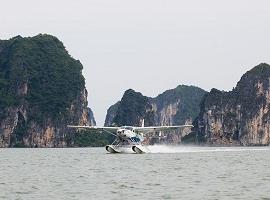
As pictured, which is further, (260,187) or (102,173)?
(102,173)

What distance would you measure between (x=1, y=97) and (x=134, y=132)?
Result: 121m

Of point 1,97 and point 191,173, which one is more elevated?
point 1,97

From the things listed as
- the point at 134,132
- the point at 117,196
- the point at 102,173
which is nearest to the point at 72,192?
the point at 117,196

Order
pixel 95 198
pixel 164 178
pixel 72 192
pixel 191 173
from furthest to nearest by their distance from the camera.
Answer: pixel 191 173 → pixel 164 178 → pixel 72 192 → pixel 95 198

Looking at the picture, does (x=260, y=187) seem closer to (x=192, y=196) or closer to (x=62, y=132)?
(x=192, y=196)

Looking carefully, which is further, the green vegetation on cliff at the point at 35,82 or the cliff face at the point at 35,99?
the green vegetation on cliff at the point at 35,82

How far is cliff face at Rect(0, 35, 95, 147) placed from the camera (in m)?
181

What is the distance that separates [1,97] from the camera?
18500 cm

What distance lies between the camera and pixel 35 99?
189125 mm

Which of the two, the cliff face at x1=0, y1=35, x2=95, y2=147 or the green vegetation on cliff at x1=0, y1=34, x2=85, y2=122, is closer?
the cliff face at x1=0, y1=35, x2=95, y2=147

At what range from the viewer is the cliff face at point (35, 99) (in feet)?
594

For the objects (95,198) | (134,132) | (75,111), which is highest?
(75,111)

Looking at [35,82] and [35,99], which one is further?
[35,82]

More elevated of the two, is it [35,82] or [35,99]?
[35,82]
